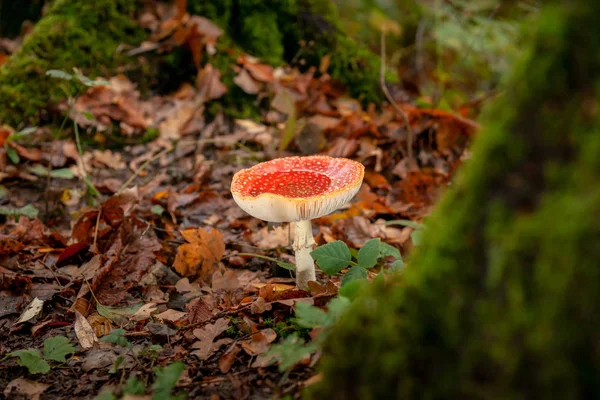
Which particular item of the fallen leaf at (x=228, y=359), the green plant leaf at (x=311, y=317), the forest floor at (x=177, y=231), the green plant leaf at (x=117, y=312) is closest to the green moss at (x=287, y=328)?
the forest floor at (x=177, y=231)

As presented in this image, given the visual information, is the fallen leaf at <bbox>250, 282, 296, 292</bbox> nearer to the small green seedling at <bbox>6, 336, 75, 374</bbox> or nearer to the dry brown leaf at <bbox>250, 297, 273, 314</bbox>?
the dry brown leaf at <bbox>250, 297, 273, 314</bbox>

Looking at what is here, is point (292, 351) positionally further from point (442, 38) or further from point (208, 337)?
point (442, 38)

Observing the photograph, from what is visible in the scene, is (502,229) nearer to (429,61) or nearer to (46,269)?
(46,269)

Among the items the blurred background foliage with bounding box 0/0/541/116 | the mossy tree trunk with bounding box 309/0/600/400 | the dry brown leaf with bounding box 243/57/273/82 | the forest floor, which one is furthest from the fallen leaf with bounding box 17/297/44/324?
the blurred background foliage with bounding box 0/0/541/116

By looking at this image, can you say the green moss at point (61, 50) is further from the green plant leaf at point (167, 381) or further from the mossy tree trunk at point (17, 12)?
the green plant leaf at point (167, 381)

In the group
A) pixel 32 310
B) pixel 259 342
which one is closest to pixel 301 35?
pixel 32 310
